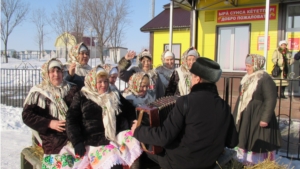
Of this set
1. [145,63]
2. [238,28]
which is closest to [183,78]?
[145,63]

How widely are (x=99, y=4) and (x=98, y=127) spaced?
22766 mm

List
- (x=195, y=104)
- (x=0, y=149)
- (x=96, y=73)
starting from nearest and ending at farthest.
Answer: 1. (x=195, y=104)
2. (x=96, y=73)
3. (x=0, y=149)

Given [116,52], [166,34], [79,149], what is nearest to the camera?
[79,149]

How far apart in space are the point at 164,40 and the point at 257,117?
1339cm

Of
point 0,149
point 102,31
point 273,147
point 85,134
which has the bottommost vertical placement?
point 0,149

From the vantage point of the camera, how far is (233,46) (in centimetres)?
1125

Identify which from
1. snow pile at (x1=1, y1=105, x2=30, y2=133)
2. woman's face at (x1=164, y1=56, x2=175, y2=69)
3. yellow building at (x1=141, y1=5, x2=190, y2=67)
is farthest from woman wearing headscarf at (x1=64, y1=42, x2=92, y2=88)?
yellow building at (x1=141, y1=5, x2=190, y2=67)

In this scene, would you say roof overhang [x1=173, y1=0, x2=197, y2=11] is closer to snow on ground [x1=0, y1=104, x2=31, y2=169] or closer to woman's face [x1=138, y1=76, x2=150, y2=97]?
snow on ground [x1=0, y1=104, x2=31, y2=169]

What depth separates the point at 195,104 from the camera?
214 centimetres

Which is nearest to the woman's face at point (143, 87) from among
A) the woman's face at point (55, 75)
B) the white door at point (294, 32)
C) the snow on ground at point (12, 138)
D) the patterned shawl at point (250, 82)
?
the woman's face at point (55, 75)

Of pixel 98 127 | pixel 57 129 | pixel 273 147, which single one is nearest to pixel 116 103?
pixel 98 127

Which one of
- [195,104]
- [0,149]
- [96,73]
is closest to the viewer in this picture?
[195,104]

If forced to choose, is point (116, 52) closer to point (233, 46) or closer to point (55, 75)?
point (233, 46)

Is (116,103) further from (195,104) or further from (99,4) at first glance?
(99,4)
